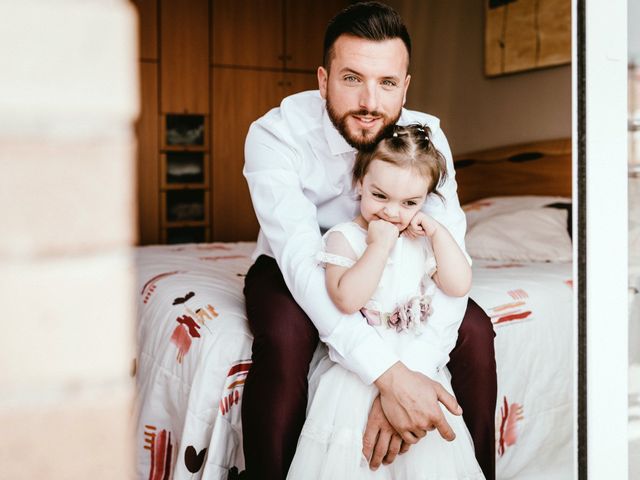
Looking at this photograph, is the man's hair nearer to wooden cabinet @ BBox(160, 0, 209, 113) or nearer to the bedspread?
the bedspread

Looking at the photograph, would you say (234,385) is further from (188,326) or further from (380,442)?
(380,442)

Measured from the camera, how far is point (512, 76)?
3238mm

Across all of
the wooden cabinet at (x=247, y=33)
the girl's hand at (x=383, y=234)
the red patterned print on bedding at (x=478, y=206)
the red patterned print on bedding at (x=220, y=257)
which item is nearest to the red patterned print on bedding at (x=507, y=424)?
the girl's hand at (x=383, y=234)

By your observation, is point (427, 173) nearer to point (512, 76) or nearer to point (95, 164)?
point (512, 76)

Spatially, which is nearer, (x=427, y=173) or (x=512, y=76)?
(x=427, y=173)

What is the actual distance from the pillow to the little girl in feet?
3.74

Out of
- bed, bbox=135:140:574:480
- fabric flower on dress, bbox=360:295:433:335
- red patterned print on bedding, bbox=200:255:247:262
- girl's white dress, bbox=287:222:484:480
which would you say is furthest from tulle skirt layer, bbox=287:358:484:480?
red patterned print on bedding, bbox=200:255:247:262

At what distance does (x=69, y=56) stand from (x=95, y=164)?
25.2 inches

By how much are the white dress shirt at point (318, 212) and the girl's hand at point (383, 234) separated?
4.8 inches

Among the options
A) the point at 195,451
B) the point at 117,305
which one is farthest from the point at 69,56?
the point at 195,451

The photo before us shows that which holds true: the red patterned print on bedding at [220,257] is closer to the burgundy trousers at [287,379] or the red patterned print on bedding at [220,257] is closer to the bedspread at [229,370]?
the bedspread at [229,370]

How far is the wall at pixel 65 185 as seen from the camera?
3.33 m

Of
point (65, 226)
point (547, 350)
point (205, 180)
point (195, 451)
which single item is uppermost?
point (205, 180)

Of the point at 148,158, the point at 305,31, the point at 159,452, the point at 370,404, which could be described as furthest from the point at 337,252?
the point at 305,31
